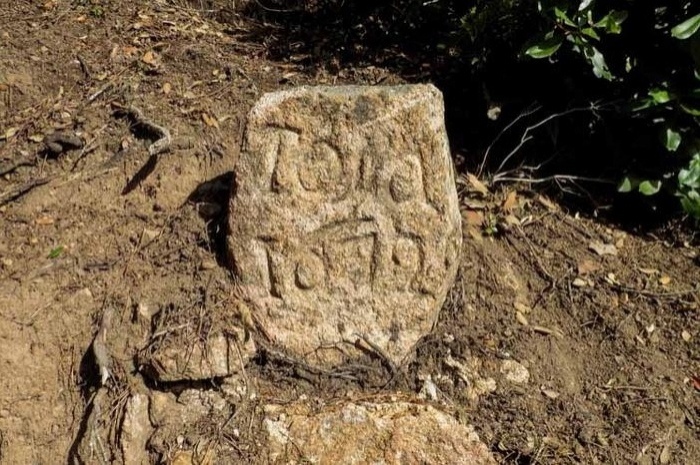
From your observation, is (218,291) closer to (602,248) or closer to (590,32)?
(602,248)

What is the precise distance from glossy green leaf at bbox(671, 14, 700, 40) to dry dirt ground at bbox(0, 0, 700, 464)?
958mm

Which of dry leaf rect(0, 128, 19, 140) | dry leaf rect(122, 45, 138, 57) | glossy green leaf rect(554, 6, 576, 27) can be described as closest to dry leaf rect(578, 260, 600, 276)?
glossy green leaf rect(554, 6, 576, 27)

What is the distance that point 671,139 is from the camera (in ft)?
10.9

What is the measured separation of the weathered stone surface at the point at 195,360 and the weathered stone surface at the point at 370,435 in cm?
23

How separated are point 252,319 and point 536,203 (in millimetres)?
1449

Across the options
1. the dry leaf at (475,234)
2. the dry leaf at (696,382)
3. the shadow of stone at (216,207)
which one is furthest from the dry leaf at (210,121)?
the dry leaf at (696,382)

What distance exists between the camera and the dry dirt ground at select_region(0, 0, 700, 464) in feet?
9.84

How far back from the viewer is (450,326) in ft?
10.5

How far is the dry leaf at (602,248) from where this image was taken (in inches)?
139

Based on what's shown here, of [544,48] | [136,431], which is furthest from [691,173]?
[136,431]

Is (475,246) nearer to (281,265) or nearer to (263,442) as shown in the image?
(281,265)

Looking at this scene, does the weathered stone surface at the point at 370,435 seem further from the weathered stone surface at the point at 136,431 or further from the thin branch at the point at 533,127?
the thin branch at the point at 533,127

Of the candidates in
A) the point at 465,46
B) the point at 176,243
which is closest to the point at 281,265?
the point at 176,243

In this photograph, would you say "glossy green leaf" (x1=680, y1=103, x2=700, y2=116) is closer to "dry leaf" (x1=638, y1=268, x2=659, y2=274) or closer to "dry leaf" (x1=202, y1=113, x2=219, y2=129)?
"dry leaf" (x1=638, y1=268, x2=659, y2=274)
